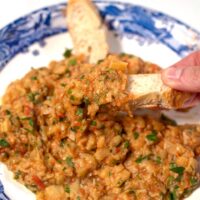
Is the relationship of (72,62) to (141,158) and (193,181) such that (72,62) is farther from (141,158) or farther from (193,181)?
(193,181)

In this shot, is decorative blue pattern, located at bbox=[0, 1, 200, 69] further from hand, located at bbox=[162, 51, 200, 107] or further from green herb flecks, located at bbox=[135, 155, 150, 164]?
green herb flecks, located at bbox=[135, 155, 150, 164]

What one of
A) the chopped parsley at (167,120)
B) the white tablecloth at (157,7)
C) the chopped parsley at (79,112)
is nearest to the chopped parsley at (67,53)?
the white tablecloth at (157,7)

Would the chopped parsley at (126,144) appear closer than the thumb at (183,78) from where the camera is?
No

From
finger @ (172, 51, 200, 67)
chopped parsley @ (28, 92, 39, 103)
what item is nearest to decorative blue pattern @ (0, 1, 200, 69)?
finger @ (172, 51, 200, 67)

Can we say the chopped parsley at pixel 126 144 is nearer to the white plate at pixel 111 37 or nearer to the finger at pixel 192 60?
the finger at pixel 192 60

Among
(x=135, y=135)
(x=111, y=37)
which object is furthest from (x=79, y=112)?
(x=111, y=37)

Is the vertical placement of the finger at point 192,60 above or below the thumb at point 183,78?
above

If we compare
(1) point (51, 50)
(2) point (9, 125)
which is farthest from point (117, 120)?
(1) point (51, 50)
